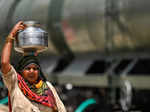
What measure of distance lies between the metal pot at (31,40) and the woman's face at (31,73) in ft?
0.42

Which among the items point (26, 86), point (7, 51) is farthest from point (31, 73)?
point (7, 51)

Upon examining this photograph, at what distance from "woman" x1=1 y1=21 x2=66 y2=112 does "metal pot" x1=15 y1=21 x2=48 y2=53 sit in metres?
0.05

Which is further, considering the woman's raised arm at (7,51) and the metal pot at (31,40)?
the metal pot at (31,40)

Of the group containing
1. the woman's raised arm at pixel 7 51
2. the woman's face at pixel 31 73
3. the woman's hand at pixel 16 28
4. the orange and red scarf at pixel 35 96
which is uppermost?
the woman's hand at pixel 16 28

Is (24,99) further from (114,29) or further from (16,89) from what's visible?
(114,29)

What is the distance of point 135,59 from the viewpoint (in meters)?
6.41

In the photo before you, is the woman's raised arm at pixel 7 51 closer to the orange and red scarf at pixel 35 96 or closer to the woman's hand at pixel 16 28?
the woman's hand at pixel 16 28

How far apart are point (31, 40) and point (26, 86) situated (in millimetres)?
307

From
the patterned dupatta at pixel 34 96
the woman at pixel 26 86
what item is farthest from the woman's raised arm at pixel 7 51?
the patterned dupatta at pixel 34 96

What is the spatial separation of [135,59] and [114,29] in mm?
743

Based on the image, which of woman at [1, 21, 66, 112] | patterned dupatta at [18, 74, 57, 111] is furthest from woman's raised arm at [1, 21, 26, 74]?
patterned dupatta at [18, 74, 57, 111]

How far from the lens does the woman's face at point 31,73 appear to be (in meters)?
2.07

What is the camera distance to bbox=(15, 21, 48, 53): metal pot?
6.91ft

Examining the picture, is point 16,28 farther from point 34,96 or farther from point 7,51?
point 34,96
